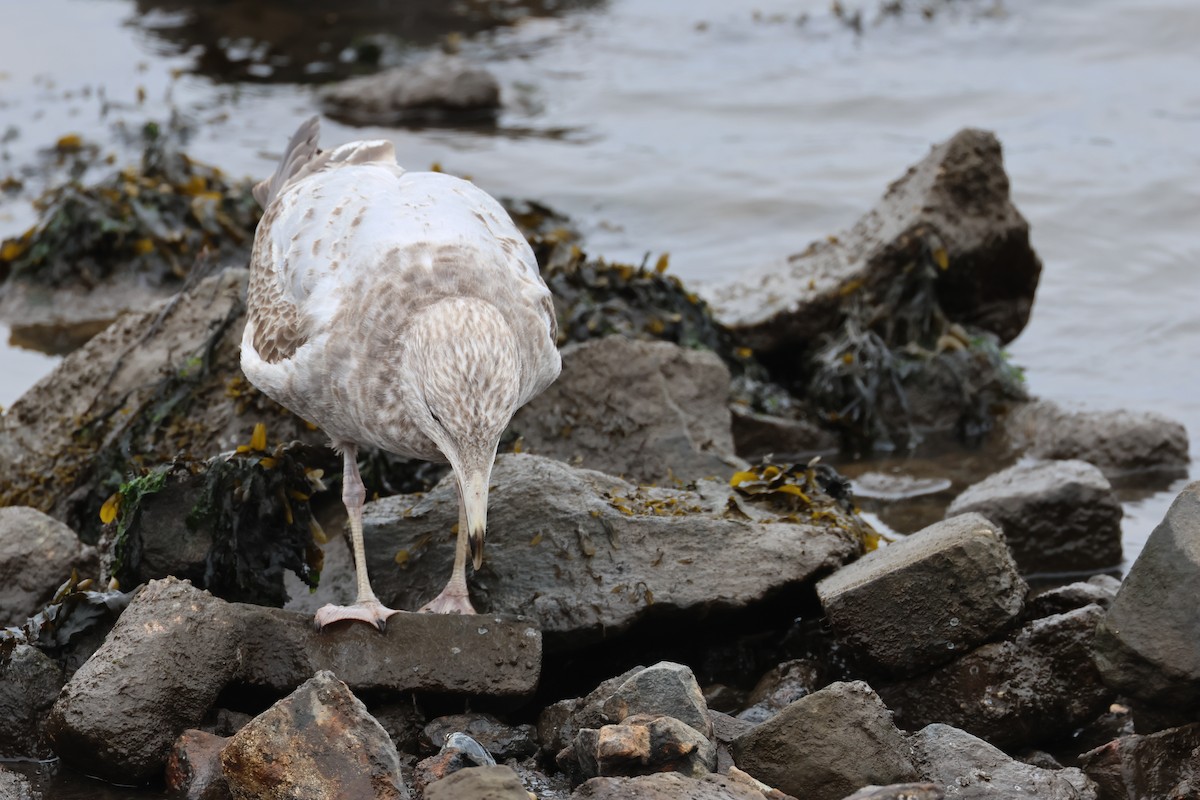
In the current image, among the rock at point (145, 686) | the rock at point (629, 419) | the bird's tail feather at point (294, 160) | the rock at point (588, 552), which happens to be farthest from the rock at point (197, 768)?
the bird's tail feather at point (294, 160)

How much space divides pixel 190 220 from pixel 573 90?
6.27m

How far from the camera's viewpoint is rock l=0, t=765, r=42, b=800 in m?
4.27

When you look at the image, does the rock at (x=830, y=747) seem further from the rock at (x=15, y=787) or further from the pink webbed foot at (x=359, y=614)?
the rock at (x=15, y=787)

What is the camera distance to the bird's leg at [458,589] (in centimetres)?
505

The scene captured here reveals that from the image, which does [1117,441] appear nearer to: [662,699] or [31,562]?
[662,699]

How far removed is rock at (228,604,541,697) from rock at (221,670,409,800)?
0.57 m

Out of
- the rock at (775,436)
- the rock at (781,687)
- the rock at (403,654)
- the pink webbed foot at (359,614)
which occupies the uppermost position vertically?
→ the pink webbed foot at (359,614)

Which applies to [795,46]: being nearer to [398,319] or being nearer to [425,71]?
[425,71]

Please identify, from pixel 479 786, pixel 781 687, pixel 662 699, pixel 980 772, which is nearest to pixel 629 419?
pixel 781 687

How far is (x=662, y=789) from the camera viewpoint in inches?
148

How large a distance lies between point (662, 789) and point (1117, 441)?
177 inches

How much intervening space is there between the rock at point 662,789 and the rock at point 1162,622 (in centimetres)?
123

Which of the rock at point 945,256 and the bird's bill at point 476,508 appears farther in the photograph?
the rock at point 945,256

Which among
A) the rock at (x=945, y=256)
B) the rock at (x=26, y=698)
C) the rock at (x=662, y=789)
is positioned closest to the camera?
the rock at (x=662, y=789)
